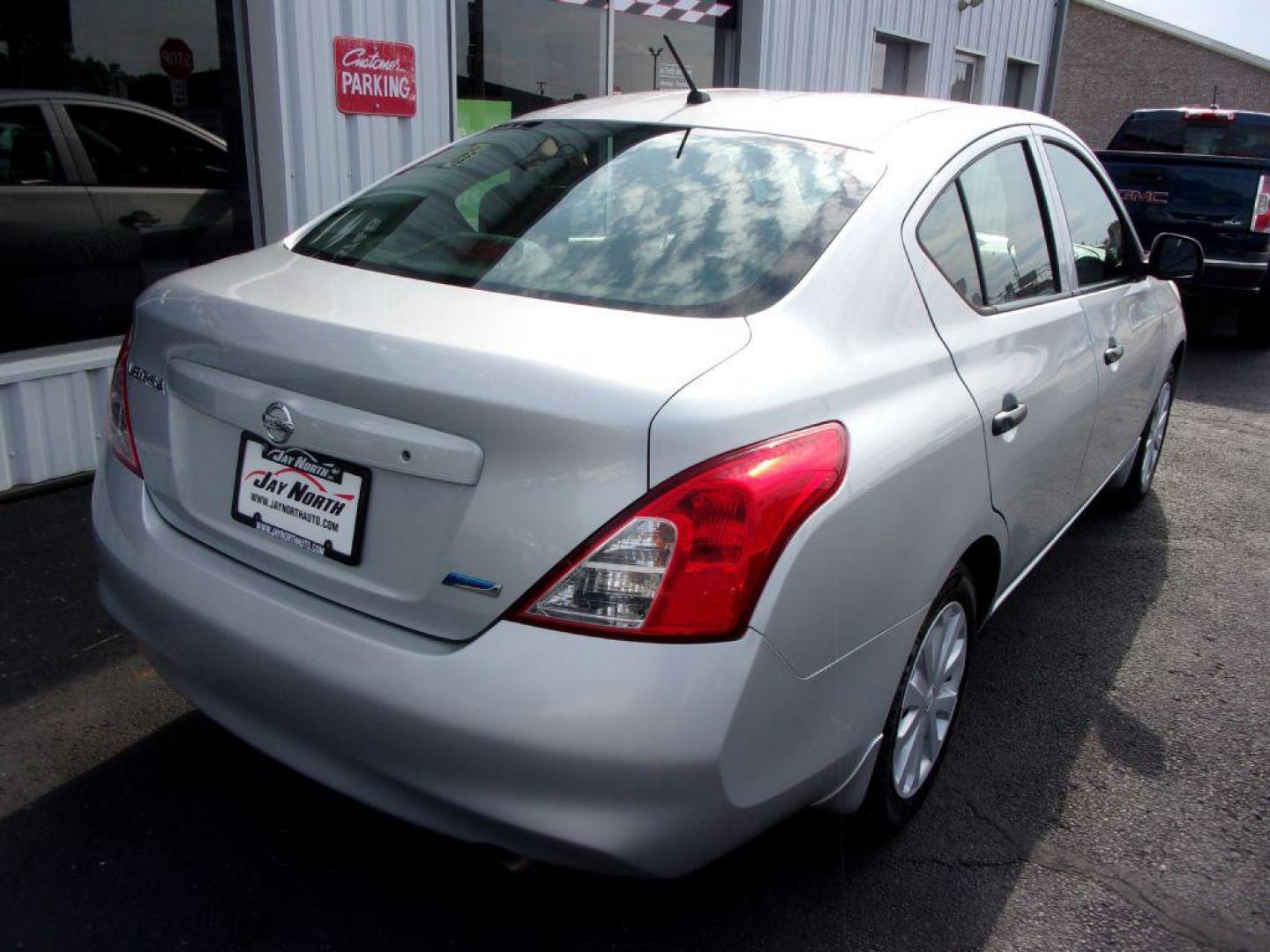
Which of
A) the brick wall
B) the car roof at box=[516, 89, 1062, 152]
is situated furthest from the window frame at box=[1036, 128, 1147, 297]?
the brick wall

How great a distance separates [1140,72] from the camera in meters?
29.6

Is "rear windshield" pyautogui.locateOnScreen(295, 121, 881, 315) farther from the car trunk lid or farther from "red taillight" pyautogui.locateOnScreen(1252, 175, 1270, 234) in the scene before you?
"red taillight" pyautogui.locateOnScreen(1252, 175, 1270, 234)

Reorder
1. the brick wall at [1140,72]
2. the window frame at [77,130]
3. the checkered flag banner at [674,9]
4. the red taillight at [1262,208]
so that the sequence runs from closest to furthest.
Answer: the window frame at [77,130] → the checkered flag banner at [674,9] → the red taillight at [1262,208] → the brick wall at [1140,72]

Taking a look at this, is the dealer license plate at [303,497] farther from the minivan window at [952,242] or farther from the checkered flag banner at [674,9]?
the checkered flag banner at [674,9]

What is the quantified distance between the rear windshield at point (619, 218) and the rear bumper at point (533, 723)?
69 centimetres

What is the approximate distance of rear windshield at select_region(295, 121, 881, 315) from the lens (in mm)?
2072

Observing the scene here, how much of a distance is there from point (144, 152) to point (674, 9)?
4355mm

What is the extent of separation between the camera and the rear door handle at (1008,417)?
Result: 2385 mm

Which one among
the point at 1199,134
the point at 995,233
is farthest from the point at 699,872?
the point at 1199,134

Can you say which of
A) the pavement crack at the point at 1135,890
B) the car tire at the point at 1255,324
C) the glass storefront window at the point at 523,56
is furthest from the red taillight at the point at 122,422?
the car tire at the point at 1255,324

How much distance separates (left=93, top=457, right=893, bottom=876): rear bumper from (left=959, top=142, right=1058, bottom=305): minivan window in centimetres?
122

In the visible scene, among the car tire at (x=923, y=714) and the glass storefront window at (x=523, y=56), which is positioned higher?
the glass storefront window at (x=523, y=56)

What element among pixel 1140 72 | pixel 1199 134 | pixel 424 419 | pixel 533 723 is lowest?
pixel 533 723

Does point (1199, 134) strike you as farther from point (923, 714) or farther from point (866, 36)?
point (923, 714)
